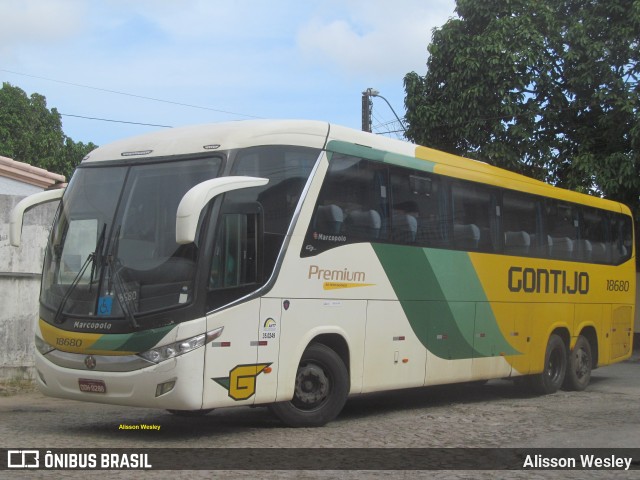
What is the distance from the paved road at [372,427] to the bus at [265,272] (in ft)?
1.44

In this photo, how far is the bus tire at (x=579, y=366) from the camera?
14758mm

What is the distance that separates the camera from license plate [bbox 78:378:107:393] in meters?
8.34

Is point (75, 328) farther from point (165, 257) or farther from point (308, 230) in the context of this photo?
point (308, 230)

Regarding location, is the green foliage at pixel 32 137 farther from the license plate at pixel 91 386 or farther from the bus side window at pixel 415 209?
the license plate at pixel 91 386

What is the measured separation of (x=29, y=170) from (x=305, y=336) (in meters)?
10.0

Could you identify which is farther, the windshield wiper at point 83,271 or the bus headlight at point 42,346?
the bus headlight at point 42,346

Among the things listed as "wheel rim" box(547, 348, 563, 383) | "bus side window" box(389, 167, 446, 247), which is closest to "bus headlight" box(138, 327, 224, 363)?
"bus side window" box(389, 167, 446, 247)

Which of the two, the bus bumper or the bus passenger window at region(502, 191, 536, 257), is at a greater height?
the bus passenger window at region(502, 191, 536, 257)

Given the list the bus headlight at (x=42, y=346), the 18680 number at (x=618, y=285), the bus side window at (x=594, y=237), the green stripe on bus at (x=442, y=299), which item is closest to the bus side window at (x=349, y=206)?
the green stripe on bus at (x=442, y=299)

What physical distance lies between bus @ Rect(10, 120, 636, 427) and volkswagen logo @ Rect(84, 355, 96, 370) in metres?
0.02

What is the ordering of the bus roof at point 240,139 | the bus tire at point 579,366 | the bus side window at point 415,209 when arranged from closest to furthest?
the bus roof at point 240,139
the bus side window at point 415,209
the bus tire at point 579,366

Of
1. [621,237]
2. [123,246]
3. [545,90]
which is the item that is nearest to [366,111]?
[545,90]

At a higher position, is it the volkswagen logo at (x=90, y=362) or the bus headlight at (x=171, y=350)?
the bus headlight at (x=171, y=350)

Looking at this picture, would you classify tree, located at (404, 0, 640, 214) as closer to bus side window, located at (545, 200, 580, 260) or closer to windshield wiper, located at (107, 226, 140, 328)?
bus side window, located at (545, 200, 580, 260)
